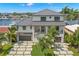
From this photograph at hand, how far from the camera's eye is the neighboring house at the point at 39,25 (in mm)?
3039

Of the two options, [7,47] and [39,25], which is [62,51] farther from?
[7,47]

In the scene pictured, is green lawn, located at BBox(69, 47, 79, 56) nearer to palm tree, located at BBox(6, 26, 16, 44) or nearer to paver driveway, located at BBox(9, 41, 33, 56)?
paver driveway, located at BBox(9, 41, 33, 56)

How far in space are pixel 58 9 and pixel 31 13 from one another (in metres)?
0.32

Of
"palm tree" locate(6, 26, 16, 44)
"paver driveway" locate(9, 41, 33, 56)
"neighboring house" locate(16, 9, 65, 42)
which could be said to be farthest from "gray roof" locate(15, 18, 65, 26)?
"paver driveway" locate(9, 41, 33, 56)

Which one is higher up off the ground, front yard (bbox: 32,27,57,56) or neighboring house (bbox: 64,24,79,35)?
neighboring house (bbox: 64,24,79,35)

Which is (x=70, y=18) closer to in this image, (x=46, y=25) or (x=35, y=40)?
(x=46, y=25)

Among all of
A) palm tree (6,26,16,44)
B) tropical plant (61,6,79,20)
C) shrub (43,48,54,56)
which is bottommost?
shrub (43,48,54,56)

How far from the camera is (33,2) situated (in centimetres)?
305

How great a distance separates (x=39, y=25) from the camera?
304 centimetres

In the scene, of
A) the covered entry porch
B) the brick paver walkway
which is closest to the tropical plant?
the brick paver walkway

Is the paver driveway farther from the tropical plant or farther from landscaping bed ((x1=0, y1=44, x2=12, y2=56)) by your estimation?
the tropical plant

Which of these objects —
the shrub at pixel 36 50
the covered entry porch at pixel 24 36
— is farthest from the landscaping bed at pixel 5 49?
the shrub at pixel 36 50

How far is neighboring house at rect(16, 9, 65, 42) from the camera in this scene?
304 cm

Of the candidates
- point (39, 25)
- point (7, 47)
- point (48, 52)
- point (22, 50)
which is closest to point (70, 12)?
point (39, 25)
